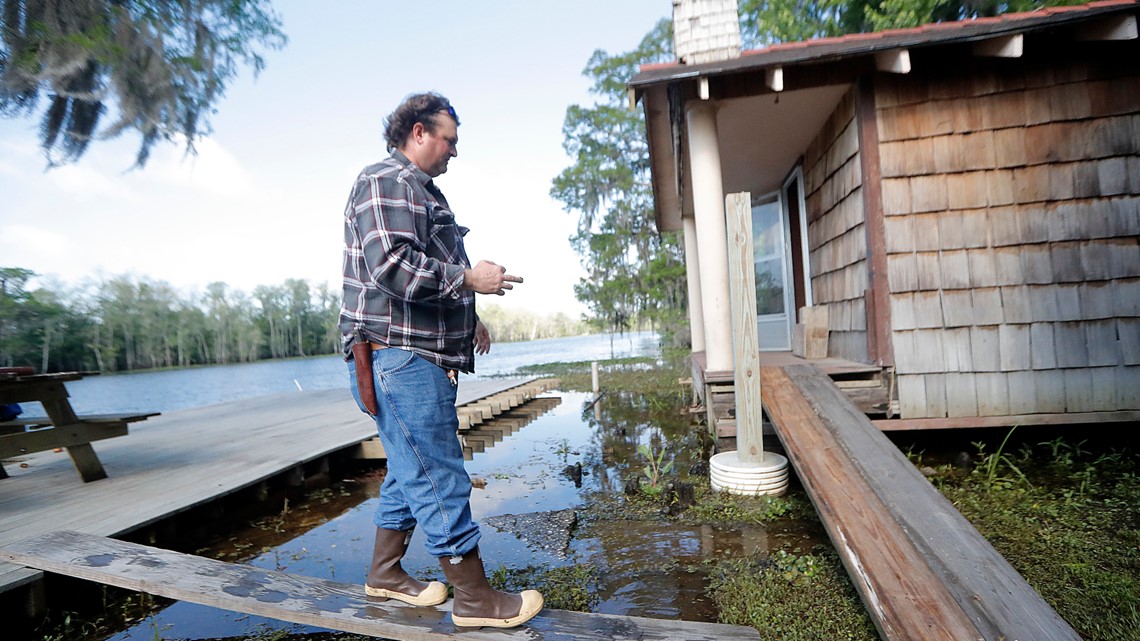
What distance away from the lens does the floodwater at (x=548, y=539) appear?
2803mm

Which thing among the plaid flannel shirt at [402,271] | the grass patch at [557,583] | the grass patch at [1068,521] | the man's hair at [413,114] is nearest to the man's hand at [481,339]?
the plaid flannel shirt at [402,271]

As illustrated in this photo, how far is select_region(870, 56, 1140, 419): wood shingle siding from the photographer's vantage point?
4.25 meters

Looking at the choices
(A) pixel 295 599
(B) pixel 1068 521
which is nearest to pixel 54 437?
(A) pixel 295 599

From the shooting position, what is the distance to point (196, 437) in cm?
700

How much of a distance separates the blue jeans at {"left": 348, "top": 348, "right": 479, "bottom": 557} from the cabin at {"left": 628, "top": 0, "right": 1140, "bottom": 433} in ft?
10.8

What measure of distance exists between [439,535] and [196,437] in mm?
6822

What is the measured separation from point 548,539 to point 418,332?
2.35m

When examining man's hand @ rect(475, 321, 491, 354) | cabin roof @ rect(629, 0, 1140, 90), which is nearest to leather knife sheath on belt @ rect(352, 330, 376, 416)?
man's hand @ rect(475, 321, 491, 354)

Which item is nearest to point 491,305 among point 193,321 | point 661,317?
point 193,321

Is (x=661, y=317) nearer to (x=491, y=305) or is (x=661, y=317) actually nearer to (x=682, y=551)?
(x=682, y=551)

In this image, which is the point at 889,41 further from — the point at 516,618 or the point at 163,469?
the point at 163,469

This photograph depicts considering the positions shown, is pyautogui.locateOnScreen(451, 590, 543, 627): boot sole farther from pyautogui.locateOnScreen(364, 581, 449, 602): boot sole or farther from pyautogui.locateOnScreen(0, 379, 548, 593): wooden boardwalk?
pyautogui.locateOnScreen(0, 379, 548, 593): wooden boardwalk

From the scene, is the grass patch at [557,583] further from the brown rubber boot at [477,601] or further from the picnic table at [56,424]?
the picnic table at [56,424]

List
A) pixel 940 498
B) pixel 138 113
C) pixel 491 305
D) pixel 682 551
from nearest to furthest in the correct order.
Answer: pixel 940 498 < pixel 682 551 < pixel 138 113 < pixel 491 305
